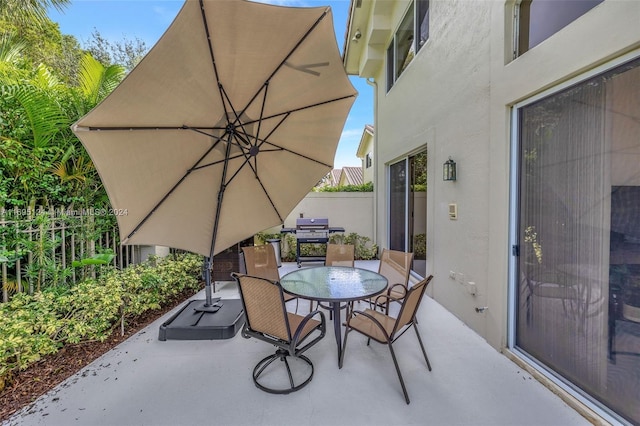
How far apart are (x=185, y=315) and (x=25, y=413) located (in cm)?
156

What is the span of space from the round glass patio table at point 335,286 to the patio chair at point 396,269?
36 cm

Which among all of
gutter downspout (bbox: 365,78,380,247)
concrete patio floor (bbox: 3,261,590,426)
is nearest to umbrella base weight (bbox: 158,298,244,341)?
concrete patio floor (bbox: 3,261,590,426)

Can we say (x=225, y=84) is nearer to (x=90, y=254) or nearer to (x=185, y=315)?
(x=185, y=315)

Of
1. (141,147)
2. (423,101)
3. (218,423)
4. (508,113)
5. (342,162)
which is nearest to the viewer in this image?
(218,423)

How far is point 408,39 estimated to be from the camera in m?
5.59

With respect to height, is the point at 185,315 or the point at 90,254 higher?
the point at 90,254

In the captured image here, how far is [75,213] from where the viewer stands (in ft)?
12.2

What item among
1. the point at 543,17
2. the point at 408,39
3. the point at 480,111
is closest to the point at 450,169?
the point at 480,111

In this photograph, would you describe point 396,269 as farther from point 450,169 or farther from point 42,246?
point 42,246

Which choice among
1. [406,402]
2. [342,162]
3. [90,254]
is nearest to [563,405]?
[406,402]

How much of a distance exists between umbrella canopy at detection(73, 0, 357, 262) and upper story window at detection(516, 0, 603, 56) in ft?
5.56

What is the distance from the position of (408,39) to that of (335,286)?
17.8 feet

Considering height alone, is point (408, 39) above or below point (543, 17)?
above

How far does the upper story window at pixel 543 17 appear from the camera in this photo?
213 cm
